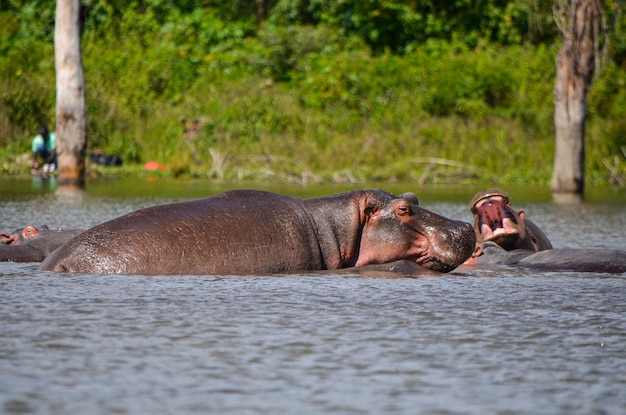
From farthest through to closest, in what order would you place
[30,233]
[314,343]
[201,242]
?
[30,233] → [201,242] → [314,343]

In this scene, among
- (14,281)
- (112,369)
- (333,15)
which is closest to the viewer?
(112,369)

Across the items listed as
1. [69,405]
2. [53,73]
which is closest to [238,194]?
[69,405]

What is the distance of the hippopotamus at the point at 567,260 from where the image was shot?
22.0 ft

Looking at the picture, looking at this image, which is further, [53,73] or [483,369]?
[53,73]

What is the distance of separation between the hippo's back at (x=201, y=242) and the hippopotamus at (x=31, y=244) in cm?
72

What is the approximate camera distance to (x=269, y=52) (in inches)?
1100

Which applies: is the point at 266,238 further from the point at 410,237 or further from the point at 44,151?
the point at 44,151

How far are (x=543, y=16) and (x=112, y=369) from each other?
25.2 meters

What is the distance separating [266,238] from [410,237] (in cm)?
82

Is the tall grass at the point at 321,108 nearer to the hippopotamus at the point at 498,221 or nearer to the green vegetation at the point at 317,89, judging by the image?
the green vegetation at the point at 317,89

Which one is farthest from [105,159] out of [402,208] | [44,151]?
[402,208]

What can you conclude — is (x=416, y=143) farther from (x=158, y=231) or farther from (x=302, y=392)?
(x=302, y=392)

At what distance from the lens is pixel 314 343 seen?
13.8ft

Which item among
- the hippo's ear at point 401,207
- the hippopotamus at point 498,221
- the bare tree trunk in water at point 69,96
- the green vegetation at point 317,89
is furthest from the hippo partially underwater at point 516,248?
the bare tree trunk in water at point 69,96
